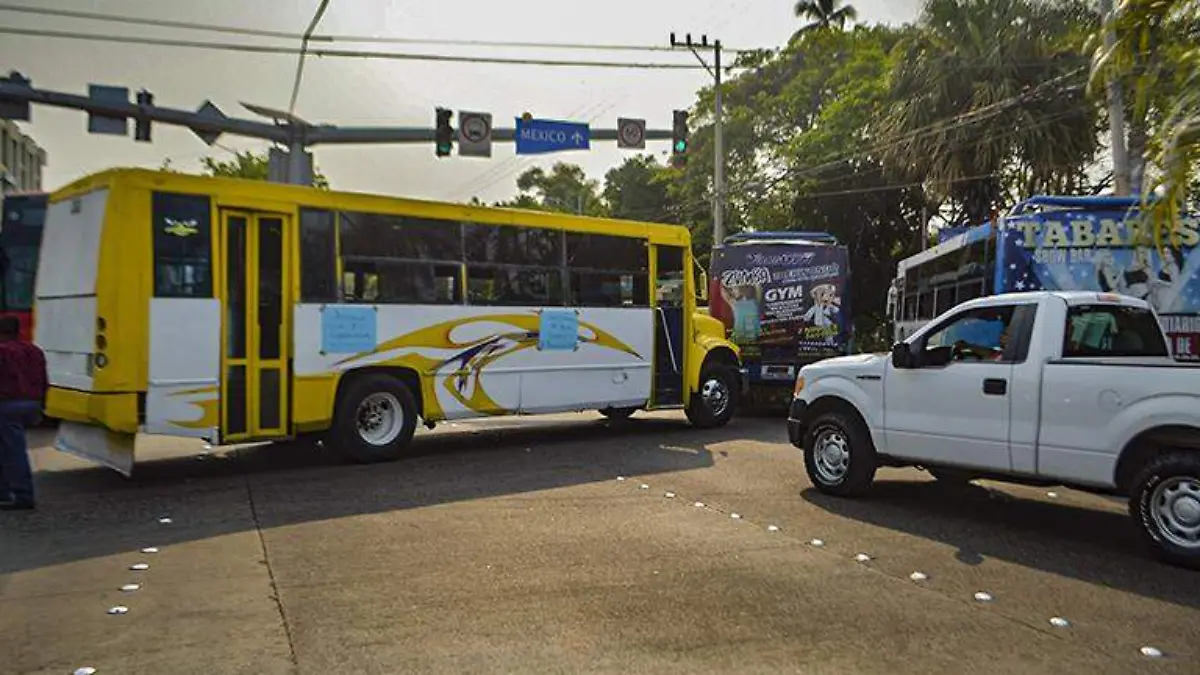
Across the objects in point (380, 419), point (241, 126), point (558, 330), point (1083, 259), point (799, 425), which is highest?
point (241, 126)

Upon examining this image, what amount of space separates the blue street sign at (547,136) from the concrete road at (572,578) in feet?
39.0

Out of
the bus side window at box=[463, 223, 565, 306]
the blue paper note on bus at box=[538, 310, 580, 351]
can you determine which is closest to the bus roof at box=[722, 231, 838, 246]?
the blue paper note on bus at box=[538, 310, 580, 351]

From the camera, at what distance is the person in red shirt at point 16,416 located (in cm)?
752

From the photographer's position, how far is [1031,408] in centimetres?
671

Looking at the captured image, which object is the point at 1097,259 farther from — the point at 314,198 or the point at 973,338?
the point at 314,198

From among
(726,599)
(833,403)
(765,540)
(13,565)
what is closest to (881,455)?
(833,403)

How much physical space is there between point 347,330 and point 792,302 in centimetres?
882

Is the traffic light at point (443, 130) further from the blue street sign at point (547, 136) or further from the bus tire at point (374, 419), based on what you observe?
the bus tire at point (374, 419)

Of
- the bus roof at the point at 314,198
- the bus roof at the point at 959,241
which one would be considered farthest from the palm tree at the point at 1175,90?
the bus roof at the point at 314,198

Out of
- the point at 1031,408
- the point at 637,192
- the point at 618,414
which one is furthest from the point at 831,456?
the point at 637,192

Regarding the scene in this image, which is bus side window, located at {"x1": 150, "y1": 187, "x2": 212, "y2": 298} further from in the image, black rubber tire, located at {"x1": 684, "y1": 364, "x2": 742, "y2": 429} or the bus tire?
black rubber tire, located at {"x1": 684, "y1": 364, "x2": 742, "y2": 429}

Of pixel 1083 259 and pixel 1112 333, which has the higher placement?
pixel 1083 259

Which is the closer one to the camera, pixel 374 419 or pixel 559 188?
pixel 374 419

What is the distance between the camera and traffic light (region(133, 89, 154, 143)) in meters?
17.3
